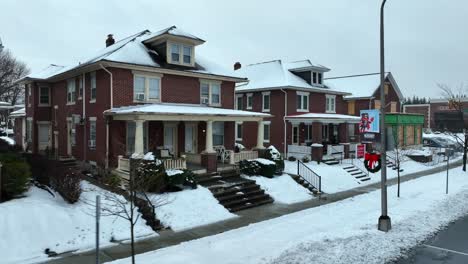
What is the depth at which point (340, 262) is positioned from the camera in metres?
9.14

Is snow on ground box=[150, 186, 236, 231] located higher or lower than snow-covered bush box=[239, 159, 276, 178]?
lower

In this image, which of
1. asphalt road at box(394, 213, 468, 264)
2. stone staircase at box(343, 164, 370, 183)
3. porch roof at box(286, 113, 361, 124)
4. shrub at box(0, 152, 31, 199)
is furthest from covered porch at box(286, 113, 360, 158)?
shrub at box(0, 152, 31, 199)

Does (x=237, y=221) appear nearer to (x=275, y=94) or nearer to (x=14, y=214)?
(x=14, y=214)

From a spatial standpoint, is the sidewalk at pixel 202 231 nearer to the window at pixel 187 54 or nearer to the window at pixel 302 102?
the window at pixel 187 54

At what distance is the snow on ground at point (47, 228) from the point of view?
1009 cm

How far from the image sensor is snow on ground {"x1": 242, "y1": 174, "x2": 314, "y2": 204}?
1775cm

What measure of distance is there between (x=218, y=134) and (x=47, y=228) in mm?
13882

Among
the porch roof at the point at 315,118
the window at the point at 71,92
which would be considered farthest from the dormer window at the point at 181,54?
the porch roof at the point at 315,118

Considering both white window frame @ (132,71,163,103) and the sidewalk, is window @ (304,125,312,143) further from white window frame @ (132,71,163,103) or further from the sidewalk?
white window frame @ (132,71,163,103)

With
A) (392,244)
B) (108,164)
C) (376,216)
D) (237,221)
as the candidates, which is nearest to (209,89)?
(108,164)

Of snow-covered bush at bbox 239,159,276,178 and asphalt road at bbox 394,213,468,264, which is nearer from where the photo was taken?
asphalt road at bbox 394,213,468,264

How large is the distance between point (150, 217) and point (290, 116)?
1846 cm

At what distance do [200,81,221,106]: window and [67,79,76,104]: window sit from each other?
8.09 meters

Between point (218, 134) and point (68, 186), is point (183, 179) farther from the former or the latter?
point (218, 134)
